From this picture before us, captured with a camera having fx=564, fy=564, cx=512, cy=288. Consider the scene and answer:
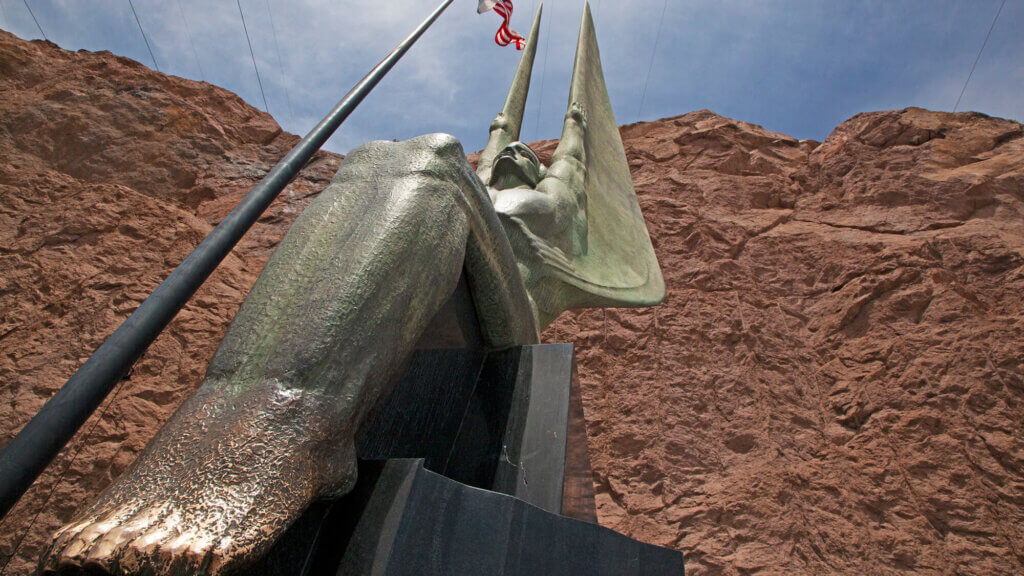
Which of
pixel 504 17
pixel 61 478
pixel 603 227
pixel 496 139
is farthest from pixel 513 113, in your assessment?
pixel 61 478

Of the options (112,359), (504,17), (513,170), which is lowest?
(112,359)

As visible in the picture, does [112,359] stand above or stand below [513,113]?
below

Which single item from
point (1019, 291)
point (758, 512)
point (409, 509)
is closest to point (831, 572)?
point (758, 512)

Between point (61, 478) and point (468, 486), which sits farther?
point (61, 478)

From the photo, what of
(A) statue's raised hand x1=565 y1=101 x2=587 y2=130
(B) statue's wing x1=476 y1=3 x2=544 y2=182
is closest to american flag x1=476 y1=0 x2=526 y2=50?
(B) statue's wing x1=476 y1=3 x2=544 y2=182

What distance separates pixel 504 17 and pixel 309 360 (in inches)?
128

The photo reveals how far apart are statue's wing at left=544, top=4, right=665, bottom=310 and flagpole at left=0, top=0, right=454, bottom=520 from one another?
868 millimetres

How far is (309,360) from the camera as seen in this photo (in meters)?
0.68

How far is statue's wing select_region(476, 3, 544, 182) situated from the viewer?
2.00 m

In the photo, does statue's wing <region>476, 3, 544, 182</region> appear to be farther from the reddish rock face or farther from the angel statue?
the reddish rock face

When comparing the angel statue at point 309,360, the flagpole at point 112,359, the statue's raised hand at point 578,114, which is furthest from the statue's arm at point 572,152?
the flagpole at point 112,359

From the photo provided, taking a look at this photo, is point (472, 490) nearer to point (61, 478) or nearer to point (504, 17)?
point (61, 478)

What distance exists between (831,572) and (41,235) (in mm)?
4048

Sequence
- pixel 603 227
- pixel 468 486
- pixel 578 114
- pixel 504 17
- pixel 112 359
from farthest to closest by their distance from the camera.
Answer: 1. pixel 504 17
2. pixel 578 114
3. pixel 603 227
4. pixel 468 486
5. pixel 112 359
